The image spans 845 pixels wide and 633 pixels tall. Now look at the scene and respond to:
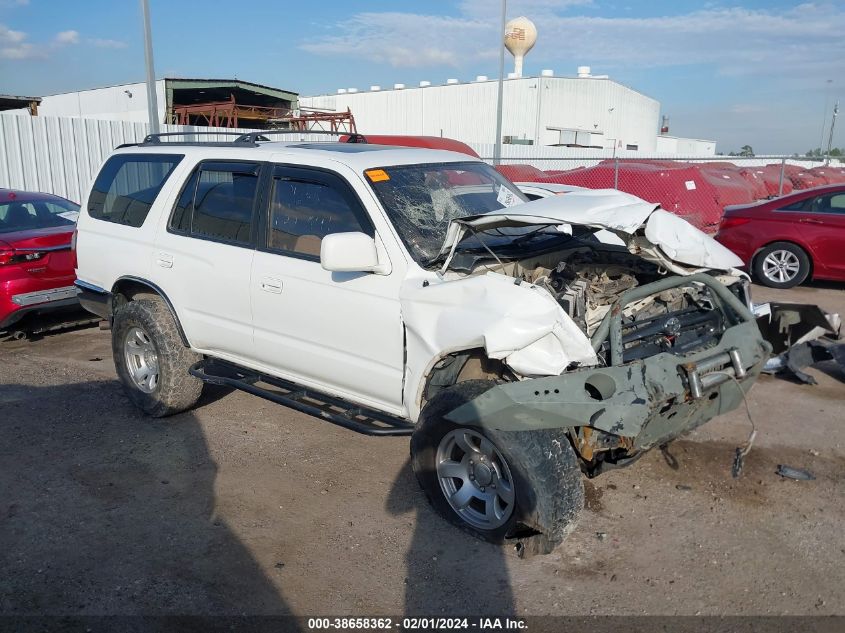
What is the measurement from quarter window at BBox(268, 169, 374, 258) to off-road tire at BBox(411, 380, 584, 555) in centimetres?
129

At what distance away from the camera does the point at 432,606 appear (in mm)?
3188

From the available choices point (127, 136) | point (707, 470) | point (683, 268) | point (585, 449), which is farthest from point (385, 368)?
point (127, 136)

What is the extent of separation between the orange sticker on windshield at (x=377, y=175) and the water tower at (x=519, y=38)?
4502cm

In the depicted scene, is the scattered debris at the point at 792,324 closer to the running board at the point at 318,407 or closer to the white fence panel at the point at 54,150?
the running board at the point at 318,407

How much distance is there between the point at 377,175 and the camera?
4184mm

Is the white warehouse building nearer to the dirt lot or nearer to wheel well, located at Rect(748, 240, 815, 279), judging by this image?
wheel well, located at Rect(748, 240, 815, 279)

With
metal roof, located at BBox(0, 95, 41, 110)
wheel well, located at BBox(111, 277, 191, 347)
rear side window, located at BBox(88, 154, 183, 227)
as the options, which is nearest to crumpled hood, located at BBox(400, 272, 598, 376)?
wheel well, located at BBox(111, 277, 191, 347)

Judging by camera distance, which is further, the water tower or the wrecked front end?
the water tower

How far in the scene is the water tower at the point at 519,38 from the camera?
46.0 metres

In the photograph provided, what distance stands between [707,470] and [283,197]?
3.21 meters

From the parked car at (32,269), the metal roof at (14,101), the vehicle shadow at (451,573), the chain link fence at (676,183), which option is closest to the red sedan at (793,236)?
the chain link fence at (676,183)

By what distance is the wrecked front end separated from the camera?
126 inches

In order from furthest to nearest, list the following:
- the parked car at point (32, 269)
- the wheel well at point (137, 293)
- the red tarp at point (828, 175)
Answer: the red tarp at point (828, 175) < the parked car at point (32, 269) < the wheel well at point (137, 293)

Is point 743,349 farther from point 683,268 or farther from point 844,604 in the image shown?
point 844,604
